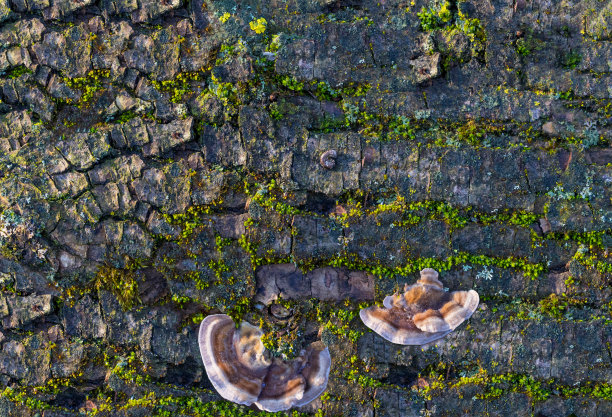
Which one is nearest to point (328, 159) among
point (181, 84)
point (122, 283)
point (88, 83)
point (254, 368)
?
point (181, 84)

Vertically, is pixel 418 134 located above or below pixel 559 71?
below

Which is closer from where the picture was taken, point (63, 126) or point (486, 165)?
point (486, 165)

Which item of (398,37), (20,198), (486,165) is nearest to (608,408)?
(486,165)

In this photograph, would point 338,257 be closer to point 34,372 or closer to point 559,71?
point 559,71

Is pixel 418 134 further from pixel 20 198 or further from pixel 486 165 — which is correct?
pixel 20 198

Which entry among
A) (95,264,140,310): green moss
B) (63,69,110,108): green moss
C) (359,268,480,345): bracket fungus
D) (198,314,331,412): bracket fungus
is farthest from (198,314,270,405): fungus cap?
(63,69,110,108): green moss

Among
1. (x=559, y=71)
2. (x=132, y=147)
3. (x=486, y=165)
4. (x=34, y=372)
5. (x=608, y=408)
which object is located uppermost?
(x=559, y=71)
